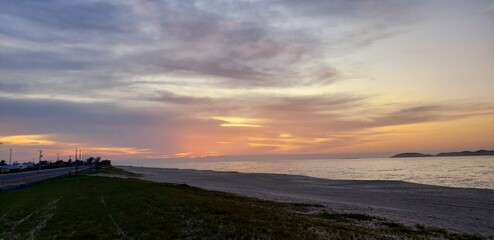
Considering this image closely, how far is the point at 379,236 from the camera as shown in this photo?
19062mm

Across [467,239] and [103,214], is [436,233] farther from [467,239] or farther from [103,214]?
[103,214]

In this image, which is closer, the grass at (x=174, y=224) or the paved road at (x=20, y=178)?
the grass at (x=174, y=224)

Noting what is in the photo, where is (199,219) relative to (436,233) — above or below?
above

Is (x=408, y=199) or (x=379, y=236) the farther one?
(x=408, y=199)

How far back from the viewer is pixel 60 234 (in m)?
18.7

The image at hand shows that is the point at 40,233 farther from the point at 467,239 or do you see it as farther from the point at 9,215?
the point at 467,239

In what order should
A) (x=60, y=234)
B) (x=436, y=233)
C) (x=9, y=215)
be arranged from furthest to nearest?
(x=9, y=215) < (x=436, y=233) < (x=60, y=234)

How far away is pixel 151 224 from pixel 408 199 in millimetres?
33954

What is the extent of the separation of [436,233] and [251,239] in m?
12.3

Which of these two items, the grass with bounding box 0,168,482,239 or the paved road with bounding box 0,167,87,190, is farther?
the paved road with bounding box 0,167,87,190

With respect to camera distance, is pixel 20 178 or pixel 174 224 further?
pixel 20 178

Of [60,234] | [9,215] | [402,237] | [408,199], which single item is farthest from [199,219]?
[408,199]

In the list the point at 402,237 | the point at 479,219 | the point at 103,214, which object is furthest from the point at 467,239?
the point at 103,214

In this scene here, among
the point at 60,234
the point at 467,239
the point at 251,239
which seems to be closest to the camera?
the point at 251,239
